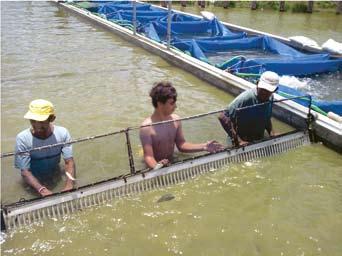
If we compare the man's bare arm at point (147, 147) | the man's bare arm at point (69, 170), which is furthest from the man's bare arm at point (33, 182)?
the man's bare arm at point (147, 147)

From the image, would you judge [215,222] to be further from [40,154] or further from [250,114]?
[40,154]

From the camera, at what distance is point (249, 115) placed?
613cm

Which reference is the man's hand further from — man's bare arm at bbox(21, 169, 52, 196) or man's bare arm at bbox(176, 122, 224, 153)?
man's bare arm at bbox(21, 169, 52, 196)

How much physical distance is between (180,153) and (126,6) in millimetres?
15107

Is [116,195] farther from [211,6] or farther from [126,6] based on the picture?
[211,6]

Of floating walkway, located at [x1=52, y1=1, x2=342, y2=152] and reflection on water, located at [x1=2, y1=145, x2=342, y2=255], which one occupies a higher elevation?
floating walkway, located at [x1=52, y1=1, x2=342, y2=152]

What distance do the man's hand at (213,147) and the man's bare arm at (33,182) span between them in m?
2.11

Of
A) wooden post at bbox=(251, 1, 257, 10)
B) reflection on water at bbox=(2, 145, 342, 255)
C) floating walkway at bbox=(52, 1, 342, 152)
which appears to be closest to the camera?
reflection on water at bbox=(2, 145, 342, 255)

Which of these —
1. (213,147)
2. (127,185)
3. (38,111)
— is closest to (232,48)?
(213,147)

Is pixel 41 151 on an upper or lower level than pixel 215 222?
upper

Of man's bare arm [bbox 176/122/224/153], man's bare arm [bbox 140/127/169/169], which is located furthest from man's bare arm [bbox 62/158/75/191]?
man's bare arm [bbox 176/122/224/153]

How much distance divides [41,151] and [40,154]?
0.04 meters

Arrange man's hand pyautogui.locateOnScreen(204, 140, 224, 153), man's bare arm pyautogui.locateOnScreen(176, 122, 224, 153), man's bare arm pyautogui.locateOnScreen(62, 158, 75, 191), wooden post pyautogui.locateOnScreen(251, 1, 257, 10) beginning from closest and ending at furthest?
1. man's bare arm pyautogui.locateOnScreen(62, 158, 75, 191)
2. man's bare arm pyautogui.locateOnScreen(176, 122, 224, 153)
3. man's hand pyautogui.locateOnScreen(204, 140, 224, 153)
4. wooden post pyautogui.locateOnScreen(251, 1, 257, 10)

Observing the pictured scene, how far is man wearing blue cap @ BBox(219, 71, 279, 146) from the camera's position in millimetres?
5963
